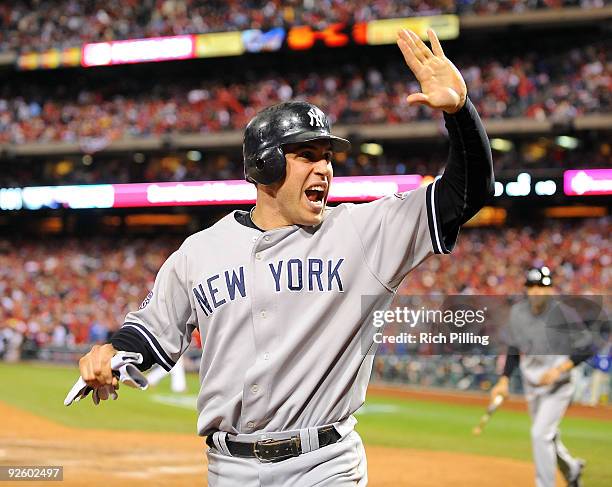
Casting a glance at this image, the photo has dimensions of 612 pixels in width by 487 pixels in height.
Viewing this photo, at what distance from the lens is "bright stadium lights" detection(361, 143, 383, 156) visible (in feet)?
80.0

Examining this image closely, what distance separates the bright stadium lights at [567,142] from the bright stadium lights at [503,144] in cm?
121

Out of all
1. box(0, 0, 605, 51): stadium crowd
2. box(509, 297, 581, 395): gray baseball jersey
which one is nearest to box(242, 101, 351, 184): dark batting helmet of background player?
box(509, 297, 581, 395): gray baseball jersey

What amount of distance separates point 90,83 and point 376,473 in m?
22.7

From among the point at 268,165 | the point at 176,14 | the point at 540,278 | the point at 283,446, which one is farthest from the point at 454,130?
the point at 176,14

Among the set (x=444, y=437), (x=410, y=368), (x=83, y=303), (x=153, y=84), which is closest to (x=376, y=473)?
(x=444, y=437)

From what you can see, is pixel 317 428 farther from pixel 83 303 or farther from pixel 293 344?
pixel 83 303

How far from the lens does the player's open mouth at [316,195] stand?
2842 mm

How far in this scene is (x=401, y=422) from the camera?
1164 centimetres

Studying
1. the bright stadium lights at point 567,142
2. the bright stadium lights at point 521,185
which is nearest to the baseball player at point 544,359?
the bright stadium lights at point 521,185

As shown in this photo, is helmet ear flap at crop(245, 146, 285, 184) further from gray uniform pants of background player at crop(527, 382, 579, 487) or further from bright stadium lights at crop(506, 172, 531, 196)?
bright stadium lights at crop(506, 172, 531, 196)

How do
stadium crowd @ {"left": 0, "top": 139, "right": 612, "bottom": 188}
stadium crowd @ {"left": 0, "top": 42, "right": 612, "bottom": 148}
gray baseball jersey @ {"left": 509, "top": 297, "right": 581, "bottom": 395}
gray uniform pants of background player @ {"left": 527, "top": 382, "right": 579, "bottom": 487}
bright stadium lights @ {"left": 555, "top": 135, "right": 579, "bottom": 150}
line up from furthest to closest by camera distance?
bright stadium lights @ {"left": 555, "top": 135, "right": 579, "bottom": 150} < stadium crowd @ {"left": 0, "top": 139, "right": 612, "bottom": 188} < stadium crowd @ {"left": 0, "top": 42, "right": 612, "bottom": 148} < gray uniform pants of background player @ {"left": 527, "top": 382, "right": 579, "bottom": 487} < gray baseball jersey @ {"left": 509, "top": 297, "right": 581, "bottom": 395}

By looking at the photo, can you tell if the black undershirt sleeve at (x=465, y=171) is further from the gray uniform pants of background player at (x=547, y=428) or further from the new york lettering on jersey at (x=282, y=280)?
the gray uniform pants of background player at (x=547, y=428)

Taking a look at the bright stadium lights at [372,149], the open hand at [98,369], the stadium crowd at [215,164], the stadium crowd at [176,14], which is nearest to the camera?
the open hand at [98,369]

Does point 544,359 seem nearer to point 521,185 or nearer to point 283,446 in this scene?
point 283,446
